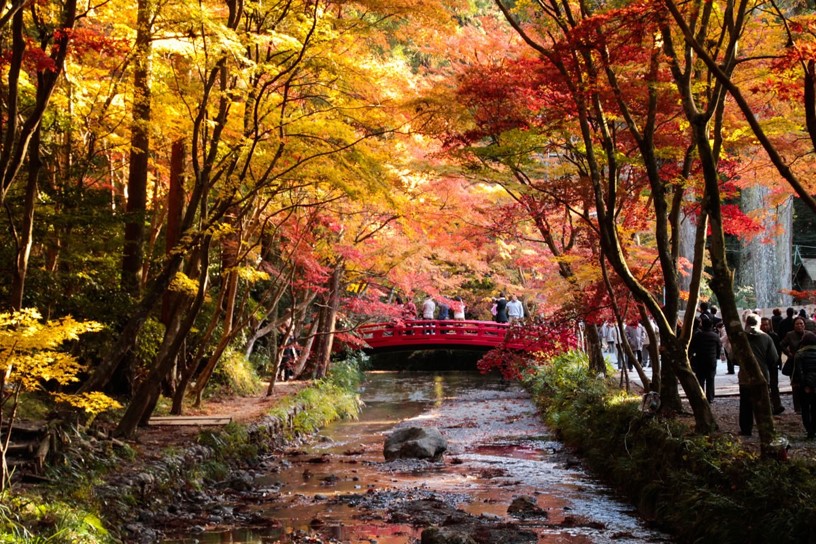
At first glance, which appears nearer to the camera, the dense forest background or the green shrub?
the dense forest background

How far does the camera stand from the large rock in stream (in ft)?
43.7

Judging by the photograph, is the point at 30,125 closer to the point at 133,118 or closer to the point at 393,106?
the point at 133,118

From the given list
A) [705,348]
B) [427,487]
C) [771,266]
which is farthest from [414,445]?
[771,266]

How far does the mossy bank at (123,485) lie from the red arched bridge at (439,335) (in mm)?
13419

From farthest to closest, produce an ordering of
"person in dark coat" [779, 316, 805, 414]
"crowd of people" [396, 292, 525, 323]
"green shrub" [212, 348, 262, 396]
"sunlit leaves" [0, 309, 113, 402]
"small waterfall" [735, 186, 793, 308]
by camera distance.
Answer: "crowd of people" [396, 292, 525, 323]
"small waterfall" [735, 186, 793, 308]
"green shrub" [212, 348, 262, 396]
"person in dark coat" [779, 316, 805, 414]
"sunlit leaves" [0, 309, 113, 402]

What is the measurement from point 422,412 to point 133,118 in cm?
1081

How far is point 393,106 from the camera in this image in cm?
1252

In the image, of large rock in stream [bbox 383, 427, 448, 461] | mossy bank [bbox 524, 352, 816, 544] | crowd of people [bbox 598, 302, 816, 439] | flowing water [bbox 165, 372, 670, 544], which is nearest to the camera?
mossy bank [bbox 524, 352, 816, 544]

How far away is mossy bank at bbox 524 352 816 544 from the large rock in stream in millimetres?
2298

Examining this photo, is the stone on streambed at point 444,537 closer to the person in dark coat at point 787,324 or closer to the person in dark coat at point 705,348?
the person in dark coat at point 705,348

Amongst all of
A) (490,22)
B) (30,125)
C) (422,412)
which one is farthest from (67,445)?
(490,22)

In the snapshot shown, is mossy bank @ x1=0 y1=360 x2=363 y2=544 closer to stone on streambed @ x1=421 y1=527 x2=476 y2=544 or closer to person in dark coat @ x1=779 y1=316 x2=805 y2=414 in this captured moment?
stone on streambed @ x1=421 y1=527 x2=476 y2=544

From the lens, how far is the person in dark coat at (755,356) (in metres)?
10.1

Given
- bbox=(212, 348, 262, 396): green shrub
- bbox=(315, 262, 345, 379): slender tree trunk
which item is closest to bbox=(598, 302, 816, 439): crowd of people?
bbox=(212, 348, 262, 396): green shrub
